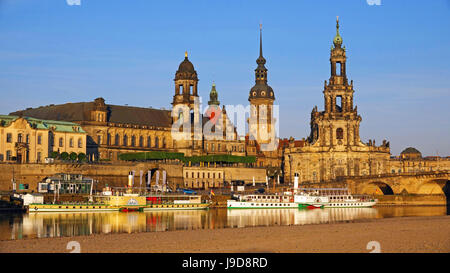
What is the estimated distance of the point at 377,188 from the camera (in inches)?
4343

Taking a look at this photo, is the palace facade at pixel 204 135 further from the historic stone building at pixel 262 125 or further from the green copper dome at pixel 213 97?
the green copper dome at pixel 213 97

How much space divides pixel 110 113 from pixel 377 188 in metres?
47.2

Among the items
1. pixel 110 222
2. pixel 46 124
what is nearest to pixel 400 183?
pixel 46 124

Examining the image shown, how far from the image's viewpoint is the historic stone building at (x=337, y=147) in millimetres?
118312

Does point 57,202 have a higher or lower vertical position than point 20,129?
lower

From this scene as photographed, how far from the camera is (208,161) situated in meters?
120

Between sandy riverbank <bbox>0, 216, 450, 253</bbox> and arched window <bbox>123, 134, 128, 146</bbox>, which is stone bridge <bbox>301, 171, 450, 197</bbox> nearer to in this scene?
arched window <bbox>123, 134, 128, 146</bbox>

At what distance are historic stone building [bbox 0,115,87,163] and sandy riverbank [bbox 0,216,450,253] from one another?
52187 millimetres

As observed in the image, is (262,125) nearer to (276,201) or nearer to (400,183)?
(400,183)

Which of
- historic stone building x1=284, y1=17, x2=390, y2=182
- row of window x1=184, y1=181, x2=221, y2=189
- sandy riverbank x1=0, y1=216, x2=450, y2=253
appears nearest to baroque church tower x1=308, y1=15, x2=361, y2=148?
historic stone building x1=284, y1=17, x2=390, y2=182

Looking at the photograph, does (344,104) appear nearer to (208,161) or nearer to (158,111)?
(208,161)
